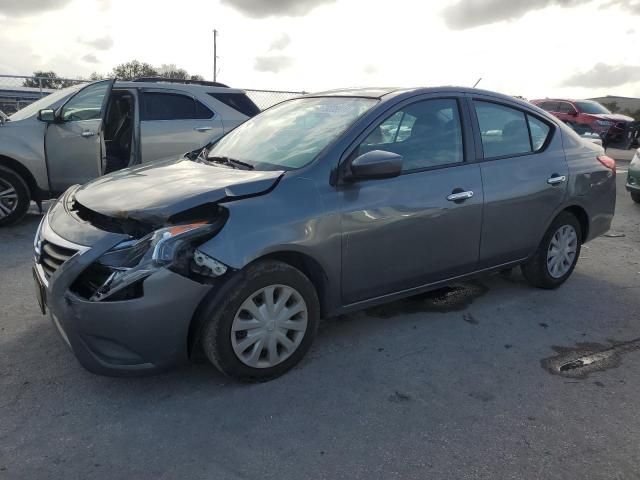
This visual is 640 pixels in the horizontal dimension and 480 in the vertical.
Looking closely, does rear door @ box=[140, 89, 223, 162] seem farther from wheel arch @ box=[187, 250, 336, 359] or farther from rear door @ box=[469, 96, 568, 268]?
wheel arch @ box=[187, 250, 336, 359]

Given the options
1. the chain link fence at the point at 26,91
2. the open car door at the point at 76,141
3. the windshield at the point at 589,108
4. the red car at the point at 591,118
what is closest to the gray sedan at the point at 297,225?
the open car door at the point at 76,141

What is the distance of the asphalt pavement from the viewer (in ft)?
8.22

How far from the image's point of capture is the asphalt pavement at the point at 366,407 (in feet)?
8.22

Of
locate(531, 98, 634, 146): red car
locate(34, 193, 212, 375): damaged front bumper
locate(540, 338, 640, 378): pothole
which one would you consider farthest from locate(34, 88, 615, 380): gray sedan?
locate(531, 98, 634, 146): red car

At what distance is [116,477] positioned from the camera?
2381mm

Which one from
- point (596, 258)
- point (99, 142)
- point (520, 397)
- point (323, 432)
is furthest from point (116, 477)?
point (596, 258)

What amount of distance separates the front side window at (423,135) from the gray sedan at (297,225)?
0.01 metres

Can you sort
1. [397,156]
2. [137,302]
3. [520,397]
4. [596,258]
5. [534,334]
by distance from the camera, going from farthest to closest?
[596,258] < [534,334] < [397,156] < [520,397] < [137,302]

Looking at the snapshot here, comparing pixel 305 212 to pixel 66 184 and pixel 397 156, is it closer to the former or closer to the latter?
pixel 397 156

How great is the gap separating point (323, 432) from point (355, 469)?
0.31 m

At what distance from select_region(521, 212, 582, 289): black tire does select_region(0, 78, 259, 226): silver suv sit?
469 cm

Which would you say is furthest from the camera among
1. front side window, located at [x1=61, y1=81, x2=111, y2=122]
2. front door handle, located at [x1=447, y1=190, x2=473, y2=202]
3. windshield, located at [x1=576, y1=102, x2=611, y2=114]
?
windshield, located at [x1=576, y1=102, x2=611, y2=114]

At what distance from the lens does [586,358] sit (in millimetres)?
3645

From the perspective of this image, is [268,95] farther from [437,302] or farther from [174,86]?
[437,302]
